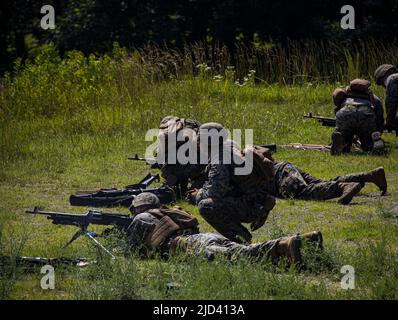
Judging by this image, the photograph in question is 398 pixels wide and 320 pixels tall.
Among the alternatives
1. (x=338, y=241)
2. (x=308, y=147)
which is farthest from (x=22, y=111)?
(x=338, y=241)

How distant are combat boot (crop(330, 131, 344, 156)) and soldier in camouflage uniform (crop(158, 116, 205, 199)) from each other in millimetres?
3180

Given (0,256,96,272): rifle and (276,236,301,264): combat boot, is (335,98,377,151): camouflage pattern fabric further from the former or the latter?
(0,256,96,272): rifle

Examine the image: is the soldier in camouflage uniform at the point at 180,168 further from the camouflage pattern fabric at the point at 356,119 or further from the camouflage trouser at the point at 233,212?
the camouflage pattern fabric at the point at 356,119

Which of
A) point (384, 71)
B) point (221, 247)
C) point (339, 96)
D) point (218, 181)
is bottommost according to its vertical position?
point (221, 247)

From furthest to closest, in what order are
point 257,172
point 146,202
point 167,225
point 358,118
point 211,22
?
point 211,22 < point 358,118 < point 257,172 < point 146,202 < point 167,225

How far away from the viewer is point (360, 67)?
71.5 feet

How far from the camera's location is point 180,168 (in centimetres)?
1312

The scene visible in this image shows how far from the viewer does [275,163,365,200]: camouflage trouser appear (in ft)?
43.0

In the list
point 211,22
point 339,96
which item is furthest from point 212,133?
point 211,22

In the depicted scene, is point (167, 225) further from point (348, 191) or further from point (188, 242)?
point (348, 191)

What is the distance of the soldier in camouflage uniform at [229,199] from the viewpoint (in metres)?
10.7

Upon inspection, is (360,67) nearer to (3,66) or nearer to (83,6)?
(83,6)

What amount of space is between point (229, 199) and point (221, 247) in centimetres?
100
